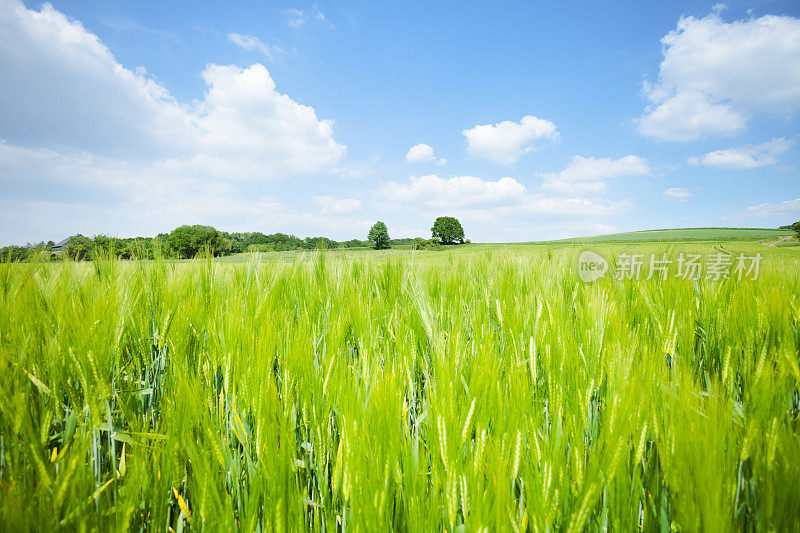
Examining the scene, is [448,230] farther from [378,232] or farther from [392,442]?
[392,442]

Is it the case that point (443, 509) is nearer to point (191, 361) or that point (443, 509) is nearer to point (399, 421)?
point (399, 421)

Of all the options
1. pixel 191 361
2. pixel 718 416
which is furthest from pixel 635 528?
pixel 191 361

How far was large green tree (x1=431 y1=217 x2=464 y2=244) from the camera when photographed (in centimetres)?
2953

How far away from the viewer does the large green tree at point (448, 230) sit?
29531mm

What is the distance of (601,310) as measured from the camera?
35.9 inches

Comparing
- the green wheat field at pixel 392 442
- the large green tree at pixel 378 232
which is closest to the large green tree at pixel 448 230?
the large green tree at pixel 378 232

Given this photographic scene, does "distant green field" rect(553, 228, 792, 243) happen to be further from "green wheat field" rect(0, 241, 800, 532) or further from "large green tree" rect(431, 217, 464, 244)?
"green wheat field" rect(0, 241, 800, 532)

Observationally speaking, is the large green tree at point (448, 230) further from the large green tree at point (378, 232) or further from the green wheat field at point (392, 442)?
the green wheat field at point (392, 442)

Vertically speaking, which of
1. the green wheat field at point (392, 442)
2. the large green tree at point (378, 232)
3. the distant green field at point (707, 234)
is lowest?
the green wheat field at point (392, 442)

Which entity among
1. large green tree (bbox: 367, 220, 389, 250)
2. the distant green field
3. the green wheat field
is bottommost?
the green wheat field

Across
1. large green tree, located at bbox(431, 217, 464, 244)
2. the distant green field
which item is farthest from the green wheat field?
large green tree, located at bbox(431, 217, 464, 244)

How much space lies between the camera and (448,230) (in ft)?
A: 97.3

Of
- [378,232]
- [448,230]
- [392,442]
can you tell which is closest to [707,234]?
[448,230]

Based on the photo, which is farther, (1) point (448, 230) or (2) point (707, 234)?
(1) point (448, 230)
